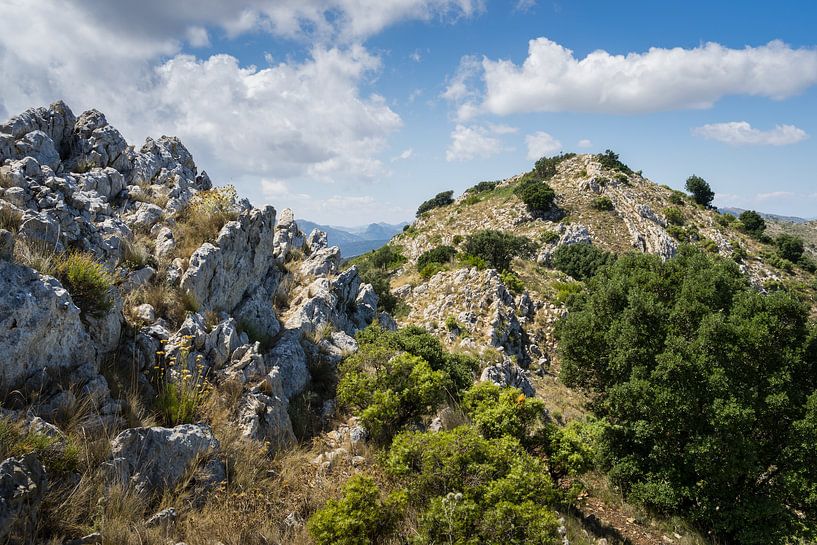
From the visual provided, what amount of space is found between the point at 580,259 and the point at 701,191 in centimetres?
4420

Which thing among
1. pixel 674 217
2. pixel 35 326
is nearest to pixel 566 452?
pixel 35 326

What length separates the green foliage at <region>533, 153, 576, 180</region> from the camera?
2921 inches

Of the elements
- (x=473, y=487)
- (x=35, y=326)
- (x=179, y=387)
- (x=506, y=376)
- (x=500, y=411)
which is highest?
(x=35, y=326)

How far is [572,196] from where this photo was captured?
62.3 meters

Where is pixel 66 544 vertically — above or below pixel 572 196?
below

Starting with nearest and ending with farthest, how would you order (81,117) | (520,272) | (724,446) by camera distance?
1. (724,446)
2. (81,117)
3. (520,272)

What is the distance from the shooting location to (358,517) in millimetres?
4863

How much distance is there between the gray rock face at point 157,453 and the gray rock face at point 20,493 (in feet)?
2.74

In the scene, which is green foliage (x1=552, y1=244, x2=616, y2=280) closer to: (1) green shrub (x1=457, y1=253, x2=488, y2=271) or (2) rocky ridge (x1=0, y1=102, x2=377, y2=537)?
(1) green shrub (x1=457, y1=253, x2=488, y2=271)

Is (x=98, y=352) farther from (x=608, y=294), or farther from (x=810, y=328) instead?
(x=810, y=328)

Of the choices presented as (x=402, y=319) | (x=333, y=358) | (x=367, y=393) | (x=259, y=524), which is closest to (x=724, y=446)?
(x=367, y=393)

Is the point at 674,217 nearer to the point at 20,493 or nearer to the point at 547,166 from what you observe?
the point at 547,166

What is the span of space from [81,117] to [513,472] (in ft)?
47.4

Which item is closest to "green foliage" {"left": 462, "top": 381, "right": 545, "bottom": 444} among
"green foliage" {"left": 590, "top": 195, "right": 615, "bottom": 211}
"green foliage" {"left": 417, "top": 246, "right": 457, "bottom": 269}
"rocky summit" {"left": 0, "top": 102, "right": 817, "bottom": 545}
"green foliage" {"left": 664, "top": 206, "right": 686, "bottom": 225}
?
"rocky summit" {"left": 0, "top": 102, "right": 817, "bottom": 545}
